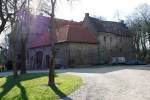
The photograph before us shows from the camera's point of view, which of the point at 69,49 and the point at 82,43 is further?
the point at 82,43

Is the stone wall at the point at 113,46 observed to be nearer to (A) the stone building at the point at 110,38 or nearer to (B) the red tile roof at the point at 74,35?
(A) the stone building at the point at 110,38

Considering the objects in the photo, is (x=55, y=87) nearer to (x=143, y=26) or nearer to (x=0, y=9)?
(x=0, y=9)

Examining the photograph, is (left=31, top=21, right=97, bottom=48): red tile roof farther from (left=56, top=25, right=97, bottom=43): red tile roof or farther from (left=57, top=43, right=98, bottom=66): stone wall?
(left=57, top=43, right=98, bottom=66): stone wall

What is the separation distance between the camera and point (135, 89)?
1669 centimetres

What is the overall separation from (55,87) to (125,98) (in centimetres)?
611

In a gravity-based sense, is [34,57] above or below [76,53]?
below

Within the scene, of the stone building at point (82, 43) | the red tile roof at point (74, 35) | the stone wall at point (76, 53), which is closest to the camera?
the stone wall at point (76, 53)

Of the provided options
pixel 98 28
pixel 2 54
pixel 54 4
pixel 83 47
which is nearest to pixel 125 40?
pixel 98 28

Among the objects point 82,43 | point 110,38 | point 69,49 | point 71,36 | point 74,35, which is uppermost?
point 110,38

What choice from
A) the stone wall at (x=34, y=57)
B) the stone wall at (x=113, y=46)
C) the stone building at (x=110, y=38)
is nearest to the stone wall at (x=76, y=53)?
the stone building at (x=110, y=38)

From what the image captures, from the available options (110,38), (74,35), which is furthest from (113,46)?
(74,35)

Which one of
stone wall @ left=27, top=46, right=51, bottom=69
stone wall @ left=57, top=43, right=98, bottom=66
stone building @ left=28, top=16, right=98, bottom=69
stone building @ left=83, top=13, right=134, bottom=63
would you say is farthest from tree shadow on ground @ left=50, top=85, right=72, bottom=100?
stone building @ left=83, top=13, right=134, bottom=63

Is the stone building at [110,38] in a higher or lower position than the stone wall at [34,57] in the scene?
higher

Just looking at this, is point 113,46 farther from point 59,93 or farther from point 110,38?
point 59,93
